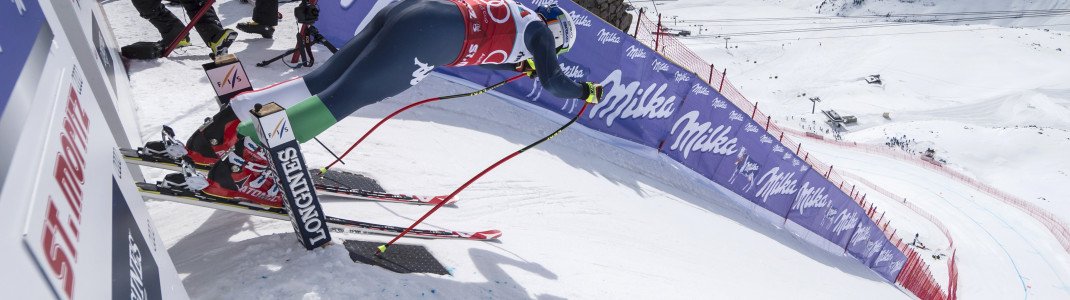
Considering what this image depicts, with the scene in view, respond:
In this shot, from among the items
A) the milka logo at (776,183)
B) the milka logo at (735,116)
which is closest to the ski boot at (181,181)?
the milka logo at (735,116)

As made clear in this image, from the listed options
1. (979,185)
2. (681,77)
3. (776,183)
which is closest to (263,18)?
(681,77)

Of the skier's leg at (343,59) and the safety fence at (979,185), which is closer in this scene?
the skier's leg at (343,59)

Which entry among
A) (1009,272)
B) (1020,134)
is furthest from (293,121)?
(1020,134)

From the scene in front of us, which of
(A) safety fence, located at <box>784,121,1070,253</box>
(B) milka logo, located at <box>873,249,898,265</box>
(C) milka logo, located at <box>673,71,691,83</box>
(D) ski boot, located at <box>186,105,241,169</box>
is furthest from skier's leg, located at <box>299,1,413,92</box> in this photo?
(A) safety fence, located at <box>784,121,1070,253</box>

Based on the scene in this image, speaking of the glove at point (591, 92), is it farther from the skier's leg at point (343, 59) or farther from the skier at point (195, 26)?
the skier at point (195, 26)

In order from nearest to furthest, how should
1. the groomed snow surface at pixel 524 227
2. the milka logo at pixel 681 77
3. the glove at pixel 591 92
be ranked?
1. the groomed snow surface at pixel 524 227
2. the glove at pixel 591 92
3. the milka logo at pixel 681 77

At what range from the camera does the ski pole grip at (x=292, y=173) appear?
329 cm

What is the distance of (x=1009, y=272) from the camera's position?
16.9 meters

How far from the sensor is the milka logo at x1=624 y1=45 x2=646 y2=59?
9.21 meters

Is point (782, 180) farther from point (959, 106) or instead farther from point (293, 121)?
point (959, 106)

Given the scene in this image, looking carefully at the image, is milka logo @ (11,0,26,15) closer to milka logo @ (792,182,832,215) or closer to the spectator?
the spectator

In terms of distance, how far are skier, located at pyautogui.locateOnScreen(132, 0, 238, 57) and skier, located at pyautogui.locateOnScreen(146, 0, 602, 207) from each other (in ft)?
11.8

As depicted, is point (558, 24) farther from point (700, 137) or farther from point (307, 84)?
point (700, 137)

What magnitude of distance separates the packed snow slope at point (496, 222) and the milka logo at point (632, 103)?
0.48m
